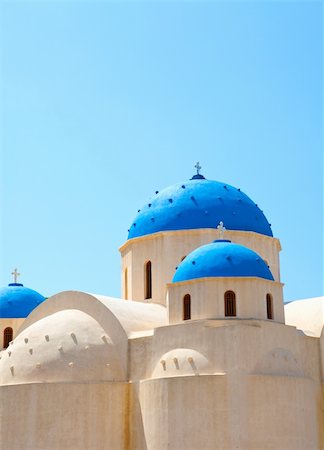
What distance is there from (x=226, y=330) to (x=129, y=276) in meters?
7.25

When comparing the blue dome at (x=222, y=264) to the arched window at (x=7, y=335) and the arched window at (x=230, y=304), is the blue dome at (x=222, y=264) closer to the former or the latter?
the arched window at (x=230, y=304)

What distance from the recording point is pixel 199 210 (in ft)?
82.4

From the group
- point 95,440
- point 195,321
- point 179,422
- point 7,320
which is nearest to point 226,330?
point 195,321

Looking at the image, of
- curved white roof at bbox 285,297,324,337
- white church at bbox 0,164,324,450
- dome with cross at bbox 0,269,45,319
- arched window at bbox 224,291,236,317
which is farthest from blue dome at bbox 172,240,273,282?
dome with cross at bbox 0,269,45,319

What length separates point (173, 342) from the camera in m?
19.8

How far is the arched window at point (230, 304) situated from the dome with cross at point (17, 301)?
9934 mm

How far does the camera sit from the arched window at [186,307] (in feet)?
66.6

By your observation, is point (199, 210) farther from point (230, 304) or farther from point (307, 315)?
point (230, 304)

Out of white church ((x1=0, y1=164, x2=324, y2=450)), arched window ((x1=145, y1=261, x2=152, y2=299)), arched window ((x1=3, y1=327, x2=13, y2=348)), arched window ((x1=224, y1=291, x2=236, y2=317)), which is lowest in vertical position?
white church ((x1=0, y1=164, x2=324, y2=450))

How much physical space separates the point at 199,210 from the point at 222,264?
5261 mm

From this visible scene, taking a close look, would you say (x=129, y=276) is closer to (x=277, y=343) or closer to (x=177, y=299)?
(x=177, y=299)

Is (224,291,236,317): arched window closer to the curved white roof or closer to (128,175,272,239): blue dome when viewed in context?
the curved white roof

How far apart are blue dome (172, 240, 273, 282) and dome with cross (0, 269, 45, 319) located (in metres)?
Result: 8.66

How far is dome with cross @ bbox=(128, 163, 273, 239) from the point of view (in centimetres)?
2503
